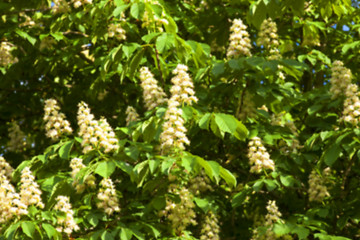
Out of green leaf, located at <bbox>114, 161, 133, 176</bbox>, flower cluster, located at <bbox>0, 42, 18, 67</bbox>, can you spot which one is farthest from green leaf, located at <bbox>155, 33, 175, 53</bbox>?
flower cluster, located at <bbox>0, 42, 18, 67</bbox>

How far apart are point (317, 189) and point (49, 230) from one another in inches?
83.4

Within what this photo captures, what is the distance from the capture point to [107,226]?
370 centimetres

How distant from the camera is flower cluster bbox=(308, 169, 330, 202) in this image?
4.36 metres

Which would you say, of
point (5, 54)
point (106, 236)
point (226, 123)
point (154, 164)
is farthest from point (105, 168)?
point (5, 54)

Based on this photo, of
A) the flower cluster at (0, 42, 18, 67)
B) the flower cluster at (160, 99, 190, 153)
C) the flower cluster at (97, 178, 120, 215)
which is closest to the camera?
the flower cluster at (160, 99, 190, 153)

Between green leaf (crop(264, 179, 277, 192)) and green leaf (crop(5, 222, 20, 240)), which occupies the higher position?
green leaf (crop(264, 179, 277, 192))

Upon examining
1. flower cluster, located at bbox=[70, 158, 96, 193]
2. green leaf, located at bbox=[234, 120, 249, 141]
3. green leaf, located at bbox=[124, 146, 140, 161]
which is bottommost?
flower cluster, located at bbox=[70, 158, 96, 193]

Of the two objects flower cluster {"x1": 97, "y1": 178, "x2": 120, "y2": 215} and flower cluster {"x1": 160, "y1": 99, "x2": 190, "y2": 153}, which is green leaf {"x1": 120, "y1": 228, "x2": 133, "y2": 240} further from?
flower cluster {"x1": 160, "y1": 99, "x2": 190, "y2": 153}

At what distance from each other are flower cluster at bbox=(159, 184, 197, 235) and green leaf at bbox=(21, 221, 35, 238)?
0.97 m

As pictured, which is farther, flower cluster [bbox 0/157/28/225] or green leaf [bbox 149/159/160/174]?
flower cluster [bbox 0/157/28/225]

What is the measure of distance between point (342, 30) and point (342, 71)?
179 centimetres

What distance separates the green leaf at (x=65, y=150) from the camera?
3.85 metres

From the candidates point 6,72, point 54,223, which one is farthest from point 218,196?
point 6,72

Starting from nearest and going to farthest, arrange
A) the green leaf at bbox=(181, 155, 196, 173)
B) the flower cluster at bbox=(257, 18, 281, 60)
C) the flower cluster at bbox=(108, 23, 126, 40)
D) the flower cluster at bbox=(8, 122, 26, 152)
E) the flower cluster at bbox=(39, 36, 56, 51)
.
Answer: the green leaf at bbox=(181, 155, 196, 173) < the flower cluster at bbox=(108, 23, 126, 40) < the flower cluster at bbox=(257, 18, 281, 60) < the flower cluster at bbox=(39, 36, 56, 51) < the flower cluster at bbox=(8, 122, 26, 152)
